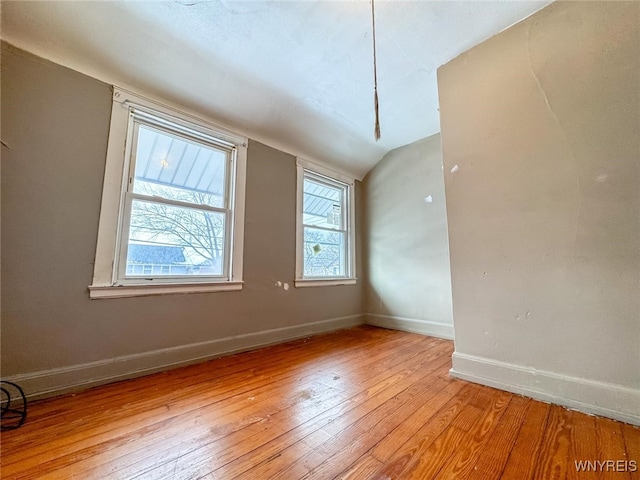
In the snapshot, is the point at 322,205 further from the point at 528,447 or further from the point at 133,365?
the point at 528,447

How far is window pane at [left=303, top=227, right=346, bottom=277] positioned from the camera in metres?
3.33

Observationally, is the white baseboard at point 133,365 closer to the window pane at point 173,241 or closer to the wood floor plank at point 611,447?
the window pane at point 173,241

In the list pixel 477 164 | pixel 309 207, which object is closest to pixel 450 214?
pixel 477 164

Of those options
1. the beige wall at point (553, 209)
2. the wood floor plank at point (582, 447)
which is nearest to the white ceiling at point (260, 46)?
the beige wall at point (553, 209)

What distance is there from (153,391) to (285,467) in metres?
1.16

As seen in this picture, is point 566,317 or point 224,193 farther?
point 224,193

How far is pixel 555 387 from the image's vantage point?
1549 millimetres

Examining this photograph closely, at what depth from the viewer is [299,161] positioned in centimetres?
323

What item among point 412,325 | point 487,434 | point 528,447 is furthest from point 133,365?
point 412,325

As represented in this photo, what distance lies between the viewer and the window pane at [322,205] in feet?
11.2

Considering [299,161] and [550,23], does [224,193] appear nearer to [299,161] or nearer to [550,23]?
[299,161]

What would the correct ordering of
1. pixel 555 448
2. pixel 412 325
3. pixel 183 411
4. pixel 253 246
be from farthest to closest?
pixel 412 325
pixel 253 246
pixel 183 411
pixel 555 448

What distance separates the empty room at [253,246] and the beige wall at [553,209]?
11mm

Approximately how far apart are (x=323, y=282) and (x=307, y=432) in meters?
2.15
